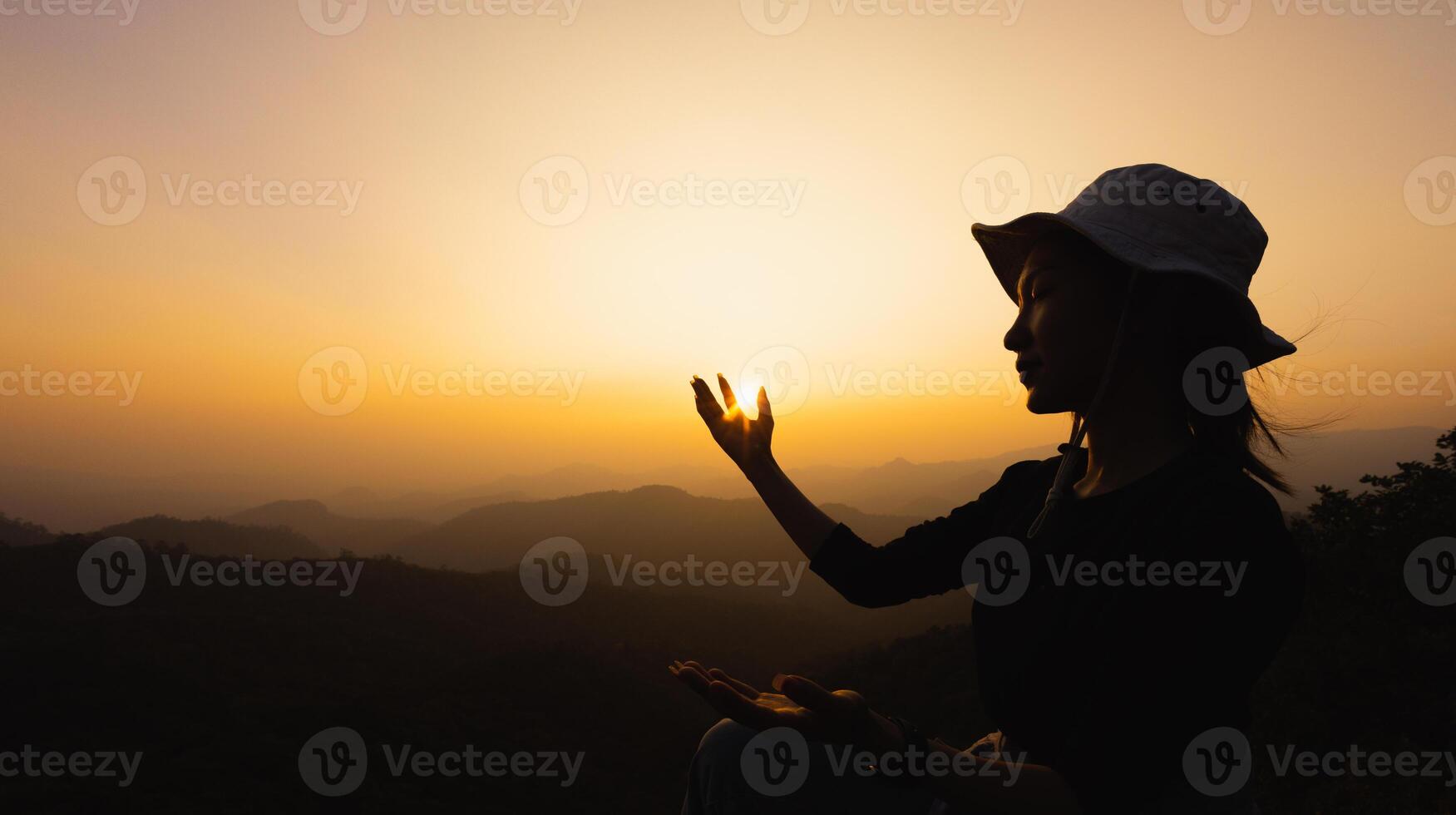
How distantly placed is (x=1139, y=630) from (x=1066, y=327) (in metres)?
1.13

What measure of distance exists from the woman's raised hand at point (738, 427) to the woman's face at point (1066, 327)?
1.27 meters

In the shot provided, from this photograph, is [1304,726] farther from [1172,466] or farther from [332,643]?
[332,643]

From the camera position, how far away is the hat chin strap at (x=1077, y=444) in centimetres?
249

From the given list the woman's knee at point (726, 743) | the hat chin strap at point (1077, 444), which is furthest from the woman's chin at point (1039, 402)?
the woman's knee at point (726, 743)

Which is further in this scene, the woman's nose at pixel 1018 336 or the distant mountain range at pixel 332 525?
the distant mountain range at pixel 332 525

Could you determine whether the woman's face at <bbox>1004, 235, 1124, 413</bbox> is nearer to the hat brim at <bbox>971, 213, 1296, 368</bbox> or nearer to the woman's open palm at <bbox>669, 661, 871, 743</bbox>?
the hat brim at <bbox>971, 213, 1296, 368</bbox>

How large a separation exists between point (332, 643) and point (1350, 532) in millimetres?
28601

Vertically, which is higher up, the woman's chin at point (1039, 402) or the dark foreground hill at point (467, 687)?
the woman's chin at point (1039, 402)

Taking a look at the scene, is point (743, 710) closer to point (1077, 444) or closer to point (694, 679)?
point (694, 679)

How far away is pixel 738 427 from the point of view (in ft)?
11.5

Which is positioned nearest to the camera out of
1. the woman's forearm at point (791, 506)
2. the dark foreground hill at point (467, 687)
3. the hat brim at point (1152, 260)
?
the hat brim at point (1152, 260)

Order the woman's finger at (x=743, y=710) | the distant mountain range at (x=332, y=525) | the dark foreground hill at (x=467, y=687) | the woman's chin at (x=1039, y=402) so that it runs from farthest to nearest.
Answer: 1. the distant mountain range at (x=332, y=525)
2. the dark foreground hill at (x=467, y=687)
3. the woman's chin at (x=1039, y=402)
4. the woman's finger at (x=743, y=710)

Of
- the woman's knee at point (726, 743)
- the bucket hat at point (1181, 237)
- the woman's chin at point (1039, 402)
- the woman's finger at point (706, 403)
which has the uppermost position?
the bucket hat at point (1181, 237)

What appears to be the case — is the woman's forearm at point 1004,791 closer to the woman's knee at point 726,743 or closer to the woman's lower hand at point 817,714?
the woman's lower hand at point 817,714
